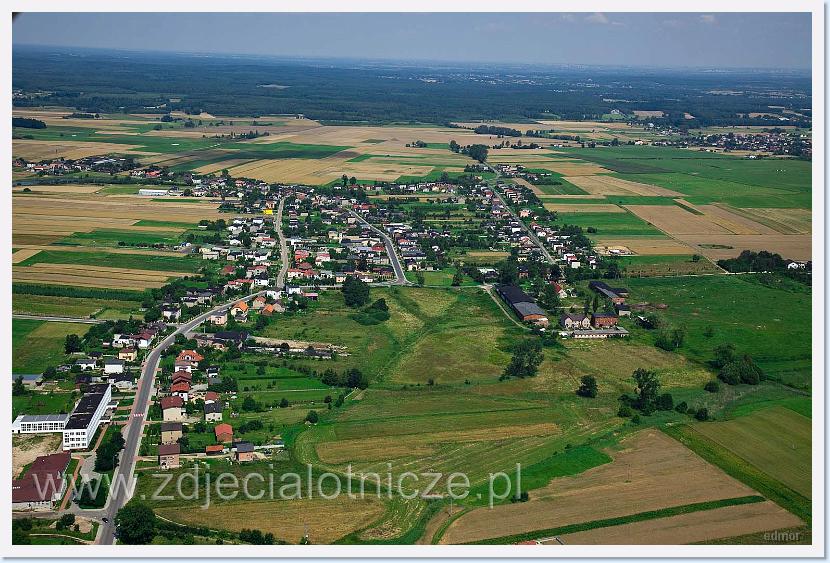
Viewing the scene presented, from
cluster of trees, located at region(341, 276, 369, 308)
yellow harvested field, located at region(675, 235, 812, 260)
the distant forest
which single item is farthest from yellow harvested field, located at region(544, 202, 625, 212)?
the distant forest

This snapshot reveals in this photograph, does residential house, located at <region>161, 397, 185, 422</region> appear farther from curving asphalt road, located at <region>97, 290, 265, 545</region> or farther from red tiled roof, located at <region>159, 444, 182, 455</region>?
red tiled roof, located at <region>159, 444, 182, 455</region>

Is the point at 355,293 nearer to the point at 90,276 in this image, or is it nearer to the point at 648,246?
the point at 90,276

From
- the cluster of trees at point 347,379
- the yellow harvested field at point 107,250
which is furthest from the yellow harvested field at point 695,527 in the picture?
the yellow harvested field at point 107,250

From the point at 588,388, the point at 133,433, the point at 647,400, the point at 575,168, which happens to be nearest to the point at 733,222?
the point at 575,168

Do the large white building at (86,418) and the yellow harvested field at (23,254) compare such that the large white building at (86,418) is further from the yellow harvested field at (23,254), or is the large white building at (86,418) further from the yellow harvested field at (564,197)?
the yellow harvested field at (564,197)

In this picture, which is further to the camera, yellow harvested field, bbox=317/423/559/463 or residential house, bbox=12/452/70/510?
yellow harvested field, bbox=317/423/559/463

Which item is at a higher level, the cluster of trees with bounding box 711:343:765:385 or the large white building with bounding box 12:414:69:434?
the cluster of trees with bounding box 711:343:765:385

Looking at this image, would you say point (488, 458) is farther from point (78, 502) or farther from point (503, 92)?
point (503, 92)
